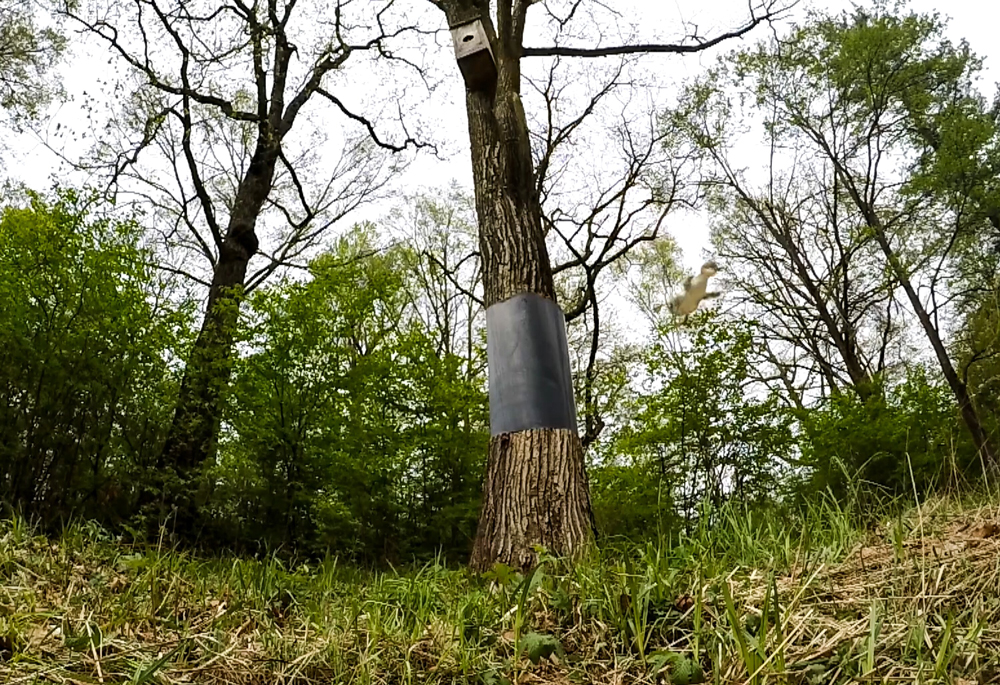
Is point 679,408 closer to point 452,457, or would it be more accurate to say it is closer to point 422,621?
point 452,457

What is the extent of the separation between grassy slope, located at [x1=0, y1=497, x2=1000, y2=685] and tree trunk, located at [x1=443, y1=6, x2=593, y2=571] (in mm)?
972

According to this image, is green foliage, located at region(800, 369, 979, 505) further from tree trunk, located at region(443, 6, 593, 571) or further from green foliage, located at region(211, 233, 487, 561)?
tree trunk, located at region(443, 6, 593, 571)

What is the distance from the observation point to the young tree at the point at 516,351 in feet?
11.2

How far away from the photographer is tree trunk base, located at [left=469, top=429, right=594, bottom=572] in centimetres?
331

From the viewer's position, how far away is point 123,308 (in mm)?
5559

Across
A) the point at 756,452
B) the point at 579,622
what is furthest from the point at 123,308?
the point at 756,452

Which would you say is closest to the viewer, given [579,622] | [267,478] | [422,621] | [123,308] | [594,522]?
[579,622]

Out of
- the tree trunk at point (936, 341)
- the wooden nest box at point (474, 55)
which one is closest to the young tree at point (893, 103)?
the tree trunk at point (936, 341)

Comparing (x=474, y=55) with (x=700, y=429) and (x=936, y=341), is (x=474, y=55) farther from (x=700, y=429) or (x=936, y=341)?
(x=936, y=341)

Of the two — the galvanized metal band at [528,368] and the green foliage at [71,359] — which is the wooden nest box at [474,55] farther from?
the green foliage at [71,359]

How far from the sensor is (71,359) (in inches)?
204

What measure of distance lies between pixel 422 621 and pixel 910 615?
4.29 feet

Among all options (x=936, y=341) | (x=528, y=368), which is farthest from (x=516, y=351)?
(x=936, y=341)

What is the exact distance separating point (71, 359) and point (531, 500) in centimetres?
394
